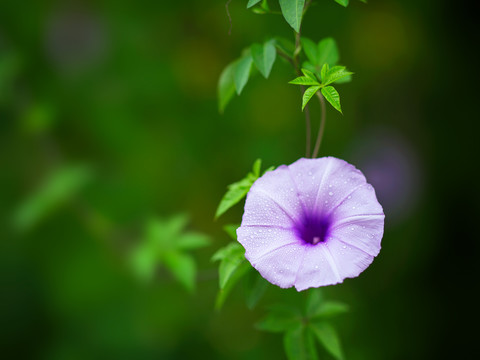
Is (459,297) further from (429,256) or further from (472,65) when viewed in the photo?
(472,65)

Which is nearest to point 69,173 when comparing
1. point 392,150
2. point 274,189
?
point 274,189

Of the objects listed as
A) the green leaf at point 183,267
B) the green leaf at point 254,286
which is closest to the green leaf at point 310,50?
the green leaf at point 254,286

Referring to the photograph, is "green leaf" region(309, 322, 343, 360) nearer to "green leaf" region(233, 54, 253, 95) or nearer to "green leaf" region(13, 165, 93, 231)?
"green leaf" region(233, 54, 253, 95)

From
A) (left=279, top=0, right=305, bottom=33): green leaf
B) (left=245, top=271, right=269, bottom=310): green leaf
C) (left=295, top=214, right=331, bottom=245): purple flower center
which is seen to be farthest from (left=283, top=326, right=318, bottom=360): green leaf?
(left=279, top=0, right=305, bottom=33): green leaf

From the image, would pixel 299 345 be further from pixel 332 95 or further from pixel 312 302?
pixel 332 95

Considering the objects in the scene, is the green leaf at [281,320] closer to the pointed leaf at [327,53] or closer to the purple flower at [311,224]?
the purple flower at [311,224]
